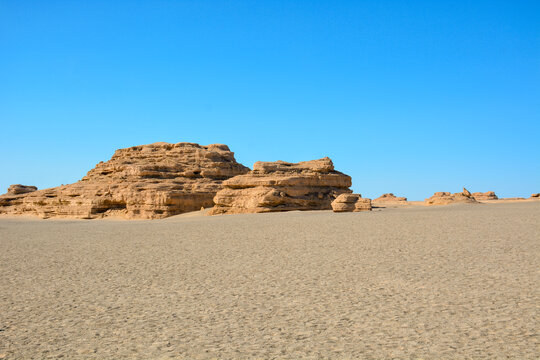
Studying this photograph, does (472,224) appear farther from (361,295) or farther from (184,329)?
(184,329)

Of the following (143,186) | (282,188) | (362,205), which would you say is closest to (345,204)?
(362,205)

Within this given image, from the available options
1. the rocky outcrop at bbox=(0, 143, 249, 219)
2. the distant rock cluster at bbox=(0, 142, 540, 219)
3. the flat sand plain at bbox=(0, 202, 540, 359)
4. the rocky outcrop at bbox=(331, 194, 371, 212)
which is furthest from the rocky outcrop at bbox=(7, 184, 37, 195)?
the flat sand plain at bbox=(0, 202, 540, 359)

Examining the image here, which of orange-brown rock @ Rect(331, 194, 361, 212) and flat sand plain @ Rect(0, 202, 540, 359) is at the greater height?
orange-brown rock @ Rect(331, 194, 361, 212)

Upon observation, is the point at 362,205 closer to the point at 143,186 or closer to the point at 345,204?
the point at 345,204

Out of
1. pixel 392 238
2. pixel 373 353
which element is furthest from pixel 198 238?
pixel 373 353

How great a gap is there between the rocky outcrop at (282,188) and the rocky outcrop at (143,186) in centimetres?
386

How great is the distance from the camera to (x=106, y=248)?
36.9ft

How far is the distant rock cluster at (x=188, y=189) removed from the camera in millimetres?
23234

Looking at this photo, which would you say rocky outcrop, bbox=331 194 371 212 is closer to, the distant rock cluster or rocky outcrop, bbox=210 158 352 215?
the distant rock cluster

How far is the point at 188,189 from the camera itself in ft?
90.8

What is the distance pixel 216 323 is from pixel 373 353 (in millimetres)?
1760

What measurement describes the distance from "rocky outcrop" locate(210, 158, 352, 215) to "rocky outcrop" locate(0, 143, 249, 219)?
3858 mm

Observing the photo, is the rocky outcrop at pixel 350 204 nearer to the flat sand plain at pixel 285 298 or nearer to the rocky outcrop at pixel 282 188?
the rocky outcrop at pixel 282 188

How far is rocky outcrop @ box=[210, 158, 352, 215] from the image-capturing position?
22.7 m
